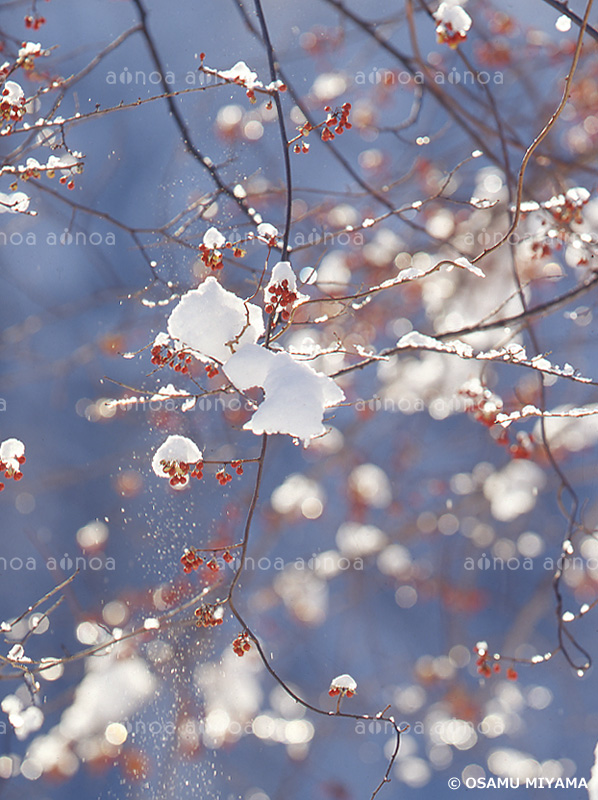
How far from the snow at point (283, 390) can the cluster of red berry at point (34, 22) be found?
142 centimetres

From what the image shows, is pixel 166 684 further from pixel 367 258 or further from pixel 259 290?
pixel 367 258

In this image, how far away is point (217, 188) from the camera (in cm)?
179

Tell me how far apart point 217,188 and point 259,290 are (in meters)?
0.54

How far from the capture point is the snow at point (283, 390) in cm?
108

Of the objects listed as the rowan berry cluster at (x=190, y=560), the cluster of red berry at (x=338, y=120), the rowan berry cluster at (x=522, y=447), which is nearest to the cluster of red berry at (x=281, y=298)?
the cluster of red berry at (x=338, y=120)

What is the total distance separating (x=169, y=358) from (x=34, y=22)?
126 cm

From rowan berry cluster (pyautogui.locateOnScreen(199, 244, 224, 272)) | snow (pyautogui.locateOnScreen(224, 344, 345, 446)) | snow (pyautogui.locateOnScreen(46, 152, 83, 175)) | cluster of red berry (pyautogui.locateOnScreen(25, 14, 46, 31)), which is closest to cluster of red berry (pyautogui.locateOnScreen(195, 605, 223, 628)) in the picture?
snow (pyautogui.locateOnScreen(224, 344, 345, 446))

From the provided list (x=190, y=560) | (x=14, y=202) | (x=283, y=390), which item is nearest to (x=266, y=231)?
(x=283, y=390)

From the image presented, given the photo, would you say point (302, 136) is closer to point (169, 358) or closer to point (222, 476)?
point (169, 358)

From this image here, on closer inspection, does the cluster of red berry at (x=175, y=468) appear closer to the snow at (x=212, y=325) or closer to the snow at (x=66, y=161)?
the snow at (x=212, y=325)

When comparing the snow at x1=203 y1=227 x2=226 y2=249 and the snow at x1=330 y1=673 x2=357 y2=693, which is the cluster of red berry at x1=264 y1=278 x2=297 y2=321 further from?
the snow at x1=330 y1=673 x2=357 y2=693

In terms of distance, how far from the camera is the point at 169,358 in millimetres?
1415

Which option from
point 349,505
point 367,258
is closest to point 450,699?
point 349,505

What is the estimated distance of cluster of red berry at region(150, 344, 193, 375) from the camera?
1421mm
